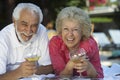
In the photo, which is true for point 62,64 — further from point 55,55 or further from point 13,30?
point 13,30

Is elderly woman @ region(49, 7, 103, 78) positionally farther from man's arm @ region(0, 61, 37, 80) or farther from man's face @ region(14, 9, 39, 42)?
Answer: man's arm @ region(0, 61, 37, 80)

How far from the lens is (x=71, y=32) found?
3783mm

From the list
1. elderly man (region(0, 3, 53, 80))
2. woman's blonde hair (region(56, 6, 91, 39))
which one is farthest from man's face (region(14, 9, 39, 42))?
woman's blonde hair (region(56, 6, 91, 39))

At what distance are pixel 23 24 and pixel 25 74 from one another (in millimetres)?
523

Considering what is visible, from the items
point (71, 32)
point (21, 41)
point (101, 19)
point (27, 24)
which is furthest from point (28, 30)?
point (101, 19)

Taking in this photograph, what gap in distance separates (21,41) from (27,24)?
22 centimetres

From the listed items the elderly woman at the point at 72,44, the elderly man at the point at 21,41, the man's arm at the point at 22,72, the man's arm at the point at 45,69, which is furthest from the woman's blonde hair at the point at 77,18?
the man's arm at the point at 22,72

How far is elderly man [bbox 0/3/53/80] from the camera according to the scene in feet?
12.4

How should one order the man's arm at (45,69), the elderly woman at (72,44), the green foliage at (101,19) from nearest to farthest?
the elderly woman at (72,44), the man's arm at (45,69), the green foliage at (101,19)

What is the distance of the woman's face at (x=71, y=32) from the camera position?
379 centimetres

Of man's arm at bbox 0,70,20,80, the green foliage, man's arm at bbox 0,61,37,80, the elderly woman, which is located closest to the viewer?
man's arm at bbox 0,61,37,80

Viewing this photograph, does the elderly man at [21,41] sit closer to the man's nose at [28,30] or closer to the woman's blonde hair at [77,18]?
the man's nose at [28,30]

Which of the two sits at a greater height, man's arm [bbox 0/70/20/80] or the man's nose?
the man's nose

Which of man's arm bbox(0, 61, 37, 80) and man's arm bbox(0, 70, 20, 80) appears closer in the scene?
man's arm bbox(0, 61, 37, 80)
